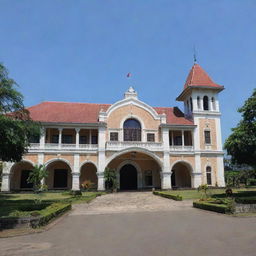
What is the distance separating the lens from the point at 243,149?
17859 mm

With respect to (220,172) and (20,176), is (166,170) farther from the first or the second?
(20,176)

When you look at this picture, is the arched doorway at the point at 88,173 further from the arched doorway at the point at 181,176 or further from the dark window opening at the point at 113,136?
the arched doorway at the point at 181,176

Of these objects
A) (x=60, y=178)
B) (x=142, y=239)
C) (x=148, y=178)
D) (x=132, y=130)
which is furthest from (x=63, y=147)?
(x=142, y=239)

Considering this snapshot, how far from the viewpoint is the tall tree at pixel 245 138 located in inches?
695

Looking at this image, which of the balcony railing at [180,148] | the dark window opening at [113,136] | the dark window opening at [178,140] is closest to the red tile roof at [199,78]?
the dark window opening at [178,140]

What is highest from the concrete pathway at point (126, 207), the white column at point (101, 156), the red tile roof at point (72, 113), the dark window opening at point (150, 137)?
the red tile roof at point (72, 113)

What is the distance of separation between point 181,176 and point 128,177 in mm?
7339

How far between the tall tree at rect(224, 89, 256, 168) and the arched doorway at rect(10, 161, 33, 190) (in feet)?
71.0

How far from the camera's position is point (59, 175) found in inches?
1150

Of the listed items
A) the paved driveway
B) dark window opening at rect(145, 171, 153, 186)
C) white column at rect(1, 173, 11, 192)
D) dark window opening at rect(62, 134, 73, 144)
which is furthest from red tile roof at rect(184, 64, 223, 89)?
the paved driveway

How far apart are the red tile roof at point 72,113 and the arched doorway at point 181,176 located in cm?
589

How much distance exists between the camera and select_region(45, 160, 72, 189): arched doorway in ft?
94.3

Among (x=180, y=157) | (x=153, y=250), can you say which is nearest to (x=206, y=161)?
(x=180, y=157)

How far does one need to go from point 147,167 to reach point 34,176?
14.6 meters
